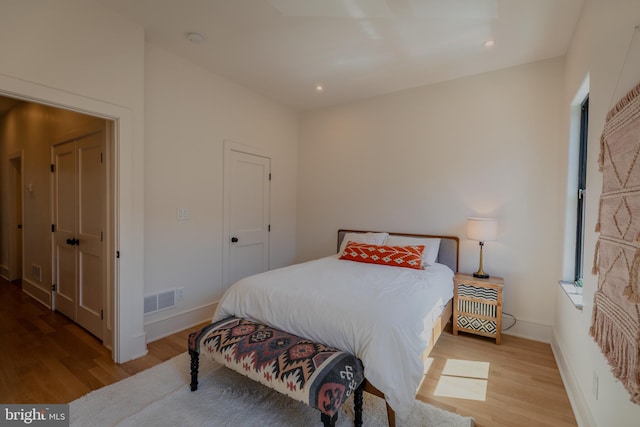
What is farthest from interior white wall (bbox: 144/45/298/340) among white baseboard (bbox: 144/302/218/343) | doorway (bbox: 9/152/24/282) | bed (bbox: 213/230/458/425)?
doorway (bbox: 9/152/24/282)

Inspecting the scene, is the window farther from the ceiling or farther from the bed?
the bed

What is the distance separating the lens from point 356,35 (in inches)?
98.6

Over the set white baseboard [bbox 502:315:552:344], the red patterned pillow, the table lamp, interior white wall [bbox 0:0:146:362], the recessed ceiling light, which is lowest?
white baseboard [bbox 502:315:552:344]

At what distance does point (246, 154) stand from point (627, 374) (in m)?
3.66

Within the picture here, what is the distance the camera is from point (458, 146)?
130 inches

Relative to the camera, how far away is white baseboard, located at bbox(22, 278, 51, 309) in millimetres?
3586

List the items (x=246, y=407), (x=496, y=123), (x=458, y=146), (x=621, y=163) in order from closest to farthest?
(x=621, y=163) < (x=246, y=407) < (x=496, y=123) < (x=458, y=146)

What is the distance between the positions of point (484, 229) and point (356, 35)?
2.21 meters

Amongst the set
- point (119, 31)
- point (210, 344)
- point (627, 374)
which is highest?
point (119, 31)

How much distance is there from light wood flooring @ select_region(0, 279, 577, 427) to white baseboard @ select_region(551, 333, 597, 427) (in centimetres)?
4

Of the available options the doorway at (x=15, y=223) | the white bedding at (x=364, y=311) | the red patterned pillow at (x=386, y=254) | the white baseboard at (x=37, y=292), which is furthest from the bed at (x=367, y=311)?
the doorway at (x=15, y=223)

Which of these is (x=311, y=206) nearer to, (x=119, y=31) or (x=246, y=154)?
(x=246, y=154)

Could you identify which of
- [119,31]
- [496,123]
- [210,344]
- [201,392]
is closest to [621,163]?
[496,123]

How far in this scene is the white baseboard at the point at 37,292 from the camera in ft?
11.8
